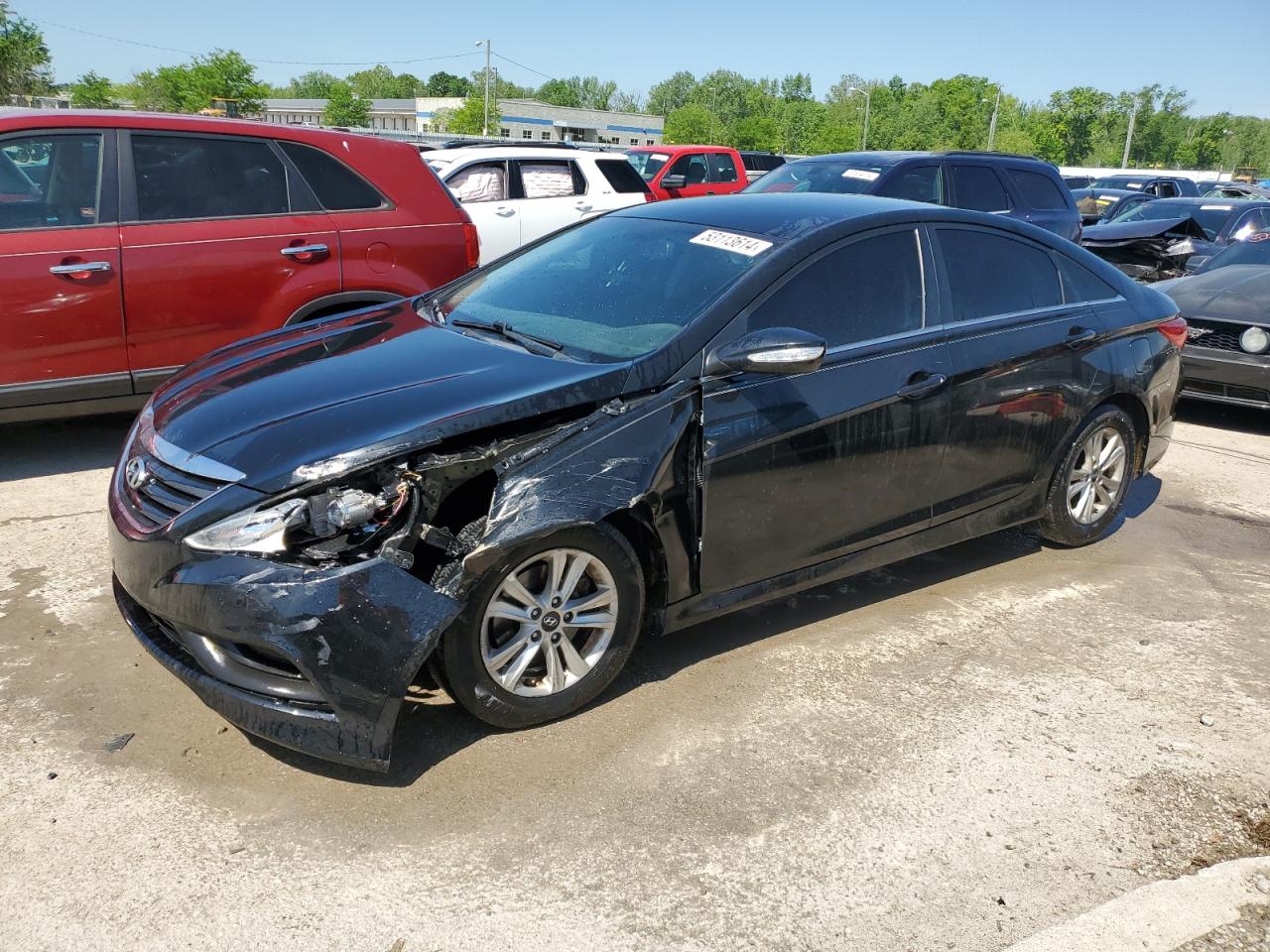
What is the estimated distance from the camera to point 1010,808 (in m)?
3.16

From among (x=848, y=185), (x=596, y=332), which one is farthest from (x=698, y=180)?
(x=596, y=332)

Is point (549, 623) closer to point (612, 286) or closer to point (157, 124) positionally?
point (612, 286)

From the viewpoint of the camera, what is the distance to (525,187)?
35.0 ft

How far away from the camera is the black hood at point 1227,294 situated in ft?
26.7

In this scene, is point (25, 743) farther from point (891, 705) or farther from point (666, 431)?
point (891, 705)

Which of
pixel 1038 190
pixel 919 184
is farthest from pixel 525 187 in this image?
pixel 1038 190

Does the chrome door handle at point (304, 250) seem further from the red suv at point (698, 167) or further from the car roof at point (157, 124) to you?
the red suv at point (698, 167)

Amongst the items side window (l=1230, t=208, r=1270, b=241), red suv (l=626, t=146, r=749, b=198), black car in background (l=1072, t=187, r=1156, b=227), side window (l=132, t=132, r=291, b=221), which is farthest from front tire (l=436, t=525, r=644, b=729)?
black car in background (l=1072, t=187, r=1156, b=227)

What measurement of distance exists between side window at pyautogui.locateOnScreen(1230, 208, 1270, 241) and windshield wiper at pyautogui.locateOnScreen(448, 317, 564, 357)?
1408 cm

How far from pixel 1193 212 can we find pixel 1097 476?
40.1 feet

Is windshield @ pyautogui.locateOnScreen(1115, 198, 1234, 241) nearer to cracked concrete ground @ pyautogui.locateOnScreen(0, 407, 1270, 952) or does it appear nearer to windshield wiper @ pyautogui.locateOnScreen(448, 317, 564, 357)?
cracked concrete ground @ pyautogui.locateOnScreen(0, 407, 1270, 952)

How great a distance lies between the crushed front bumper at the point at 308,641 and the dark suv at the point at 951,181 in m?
7.79

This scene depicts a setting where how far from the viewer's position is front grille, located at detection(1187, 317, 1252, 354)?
26.4ft

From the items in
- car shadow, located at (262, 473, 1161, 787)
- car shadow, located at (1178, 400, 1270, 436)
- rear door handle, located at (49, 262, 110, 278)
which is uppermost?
rear door handle, located at (49, 262, 110, 278)
